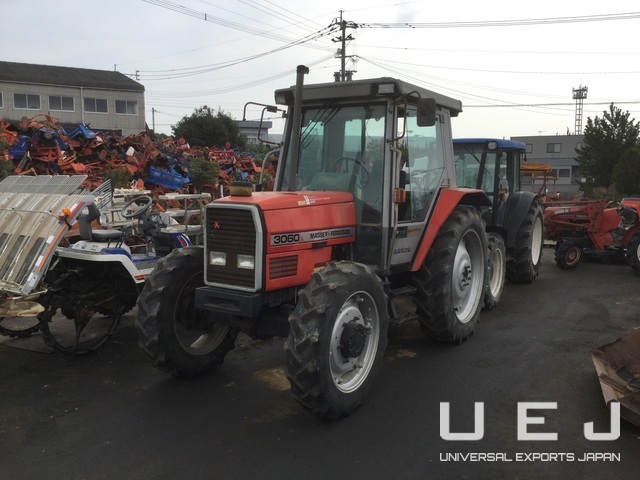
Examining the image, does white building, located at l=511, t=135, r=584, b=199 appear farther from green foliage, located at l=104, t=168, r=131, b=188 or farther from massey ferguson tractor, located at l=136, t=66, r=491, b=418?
massey ferguson tractor, located at l=136, t=66, r=491, b=418

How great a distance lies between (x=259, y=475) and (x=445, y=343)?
9.57 feet

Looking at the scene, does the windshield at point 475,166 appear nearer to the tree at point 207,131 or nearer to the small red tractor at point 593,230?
the small red tractor at point 593,230

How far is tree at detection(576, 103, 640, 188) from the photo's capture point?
3453cm

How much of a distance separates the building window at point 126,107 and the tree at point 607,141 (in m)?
31.9

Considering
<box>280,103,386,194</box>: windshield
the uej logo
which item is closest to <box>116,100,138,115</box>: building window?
<box>280,103,386,194</box>: windshield

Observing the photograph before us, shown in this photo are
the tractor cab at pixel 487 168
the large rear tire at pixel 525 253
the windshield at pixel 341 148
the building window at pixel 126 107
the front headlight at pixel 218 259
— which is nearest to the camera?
the front headlight at pixel 218 259

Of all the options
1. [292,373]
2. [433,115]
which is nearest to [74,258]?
[292,373]

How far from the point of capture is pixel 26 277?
4773 mm

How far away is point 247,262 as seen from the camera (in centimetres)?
404

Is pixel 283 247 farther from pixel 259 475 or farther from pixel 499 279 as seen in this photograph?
pixel 499 279

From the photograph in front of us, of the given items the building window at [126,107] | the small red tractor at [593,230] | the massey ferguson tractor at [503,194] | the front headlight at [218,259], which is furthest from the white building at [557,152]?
the front headlight at [218,259]

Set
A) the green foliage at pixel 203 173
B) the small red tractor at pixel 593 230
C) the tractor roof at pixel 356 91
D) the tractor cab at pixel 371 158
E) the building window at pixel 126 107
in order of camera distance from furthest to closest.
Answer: the building window at pixel 126 107 → the green foliage at pixel 203 173 → the small red tractor at pixel 593 230 → the tractor cab at pixel 371 158 → the tractor roof at pixel 356 91

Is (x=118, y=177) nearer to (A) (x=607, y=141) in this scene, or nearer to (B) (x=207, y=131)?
(B) (x=207, y=131)

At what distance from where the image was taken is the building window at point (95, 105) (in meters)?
37.7
